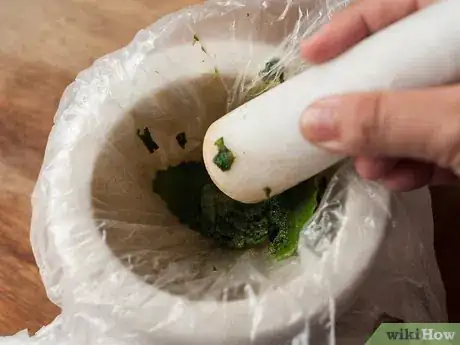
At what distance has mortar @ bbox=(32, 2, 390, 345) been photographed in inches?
21.7

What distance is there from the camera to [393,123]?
0.49m

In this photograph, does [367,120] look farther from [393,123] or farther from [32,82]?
[32,82]

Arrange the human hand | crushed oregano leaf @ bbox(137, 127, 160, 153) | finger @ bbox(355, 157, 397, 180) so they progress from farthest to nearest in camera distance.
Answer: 1. crushed oregano leaf @ bbox(137, 127, 160, 153)
2. finger @ bbox(355, 157, 397, 180)
3. the human hand

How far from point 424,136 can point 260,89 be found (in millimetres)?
225

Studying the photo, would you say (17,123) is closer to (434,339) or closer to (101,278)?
(101,278)

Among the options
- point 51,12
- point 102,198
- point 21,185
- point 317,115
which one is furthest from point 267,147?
point 51,12

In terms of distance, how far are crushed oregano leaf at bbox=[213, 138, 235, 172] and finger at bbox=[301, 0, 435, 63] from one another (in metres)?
0.11

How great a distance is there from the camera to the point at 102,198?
25.1 inches

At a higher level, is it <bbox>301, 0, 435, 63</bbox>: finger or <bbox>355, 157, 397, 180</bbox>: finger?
<bbox>301, 0, 435, 63</bbox>: finger

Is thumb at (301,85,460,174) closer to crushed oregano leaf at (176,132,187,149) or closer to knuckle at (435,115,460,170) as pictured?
knuckle at (435,115,460,170)

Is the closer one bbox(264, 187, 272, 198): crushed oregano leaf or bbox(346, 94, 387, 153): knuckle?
bbox(346, 94, 387, 153): knuckle

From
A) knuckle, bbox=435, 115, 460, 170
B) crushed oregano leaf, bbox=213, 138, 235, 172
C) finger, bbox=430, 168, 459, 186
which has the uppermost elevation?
finger, bbox=430, 168, 459, 186

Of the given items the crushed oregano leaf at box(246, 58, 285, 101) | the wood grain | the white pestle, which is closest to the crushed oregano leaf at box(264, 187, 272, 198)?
the white pestle

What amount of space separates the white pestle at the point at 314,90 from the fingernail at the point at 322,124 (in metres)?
0.02
